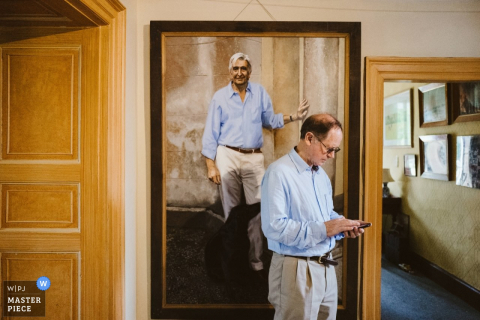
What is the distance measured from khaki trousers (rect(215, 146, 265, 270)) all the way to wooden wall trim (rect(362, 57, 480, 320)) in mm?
755

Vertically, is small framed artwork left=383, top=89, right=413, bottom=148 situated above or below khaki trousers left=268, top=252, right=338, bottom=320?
above

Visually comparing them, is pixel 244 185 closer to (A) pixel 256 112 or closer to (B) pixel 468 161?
(A) pixel 256 112

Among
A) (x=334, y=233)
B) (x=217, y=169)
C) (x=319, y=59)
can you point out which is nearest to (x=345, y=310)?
(x=334, y=233)

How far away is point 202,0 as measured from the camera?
212 cm

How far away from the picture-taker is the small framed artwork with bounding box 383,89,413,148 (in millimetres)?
4414

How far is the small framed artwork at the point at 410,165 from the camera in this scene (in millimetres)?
→ 4277

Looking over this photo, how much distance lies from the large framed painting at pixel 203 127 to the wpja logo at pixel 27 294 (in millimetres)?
648

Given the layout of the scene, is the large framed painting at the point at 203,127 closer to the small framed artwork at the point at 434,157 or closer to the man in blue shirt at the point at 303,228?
the man in blue shirt at the point at 303,228

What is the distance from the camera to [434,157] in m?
3.82

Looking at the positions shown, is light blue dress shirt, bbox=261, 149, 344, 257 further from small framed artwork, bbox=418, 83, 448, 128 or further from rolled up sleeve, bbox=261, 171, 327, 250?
small framed artwork, bbox=418, 83, 448, 128

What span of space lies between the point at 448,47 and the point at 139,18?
2189mm

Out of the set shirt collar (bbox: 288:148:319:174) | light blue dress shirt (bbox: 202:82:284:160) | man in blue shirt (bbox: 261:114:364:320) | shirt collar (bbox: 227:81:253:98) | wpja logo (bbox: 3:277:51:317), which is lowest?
wpja logo (bbox: 3:277:51:317)

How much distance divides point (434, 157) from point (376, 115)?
2298 mm

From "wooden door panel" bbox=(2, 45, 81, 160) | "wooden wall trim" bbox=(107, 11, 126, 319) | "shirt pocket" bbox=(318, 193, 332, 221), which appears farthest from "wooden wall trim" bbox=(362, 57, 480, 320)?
"wooden door panel" bbox=(2, 45, 81, 160)
